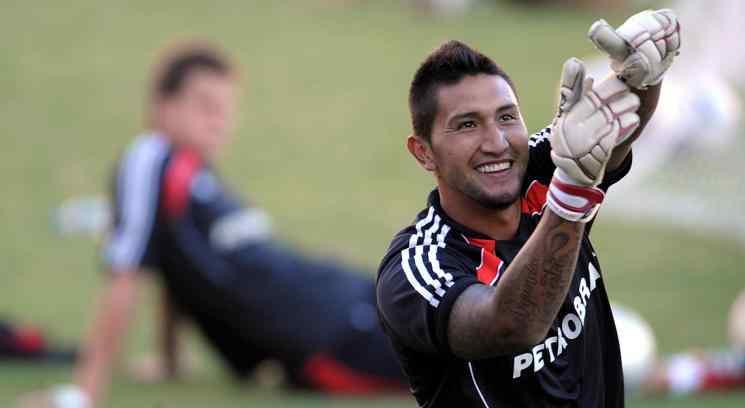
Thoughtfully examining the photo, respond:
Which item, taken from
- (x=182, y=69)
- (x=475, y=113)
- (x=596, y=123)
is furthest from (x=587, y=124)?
(x=182, y=69)

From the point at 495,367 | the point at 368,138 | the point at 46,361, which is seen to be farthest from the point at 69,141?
the point at 495,367

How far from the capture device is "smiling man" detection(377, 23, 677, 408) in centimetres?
322

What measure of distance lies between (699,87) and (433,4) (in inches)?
298

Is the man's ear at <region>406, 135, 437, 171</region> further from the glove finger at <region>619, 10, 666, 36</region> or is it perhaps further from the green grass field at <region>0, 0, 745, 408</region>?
the green grass field at <region>0, 0, 745, 408</region>

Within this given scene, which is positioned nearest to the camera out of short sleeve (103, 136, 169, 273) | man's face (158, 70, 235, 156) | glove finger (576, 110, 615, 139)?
glove finger (576, 110, 615, 139)

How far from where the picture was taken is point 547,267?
127 inches

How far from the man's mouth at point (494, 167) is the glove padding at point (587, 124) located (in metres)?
0.35

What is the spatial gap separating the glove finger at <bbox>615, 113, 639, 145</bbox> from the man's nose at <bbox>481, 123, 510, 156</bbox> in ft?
1.23

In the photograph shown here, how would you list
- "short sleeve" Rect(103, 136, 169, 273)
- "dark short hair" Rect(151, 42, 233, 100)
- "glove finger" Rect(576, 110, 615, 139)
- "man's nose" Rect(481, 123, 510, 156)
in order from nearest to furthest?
"glove finger" Rect(576, 110, 615, 139) → "man's nose" Rect(481, 123, 510, 156) → "short sleeve" Rect(103, 136, 169, 273) → "dark short hair" Rect(151, 42, 233, 100)

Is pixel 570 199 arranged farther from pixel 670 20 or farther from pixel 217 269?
pixel 217 269

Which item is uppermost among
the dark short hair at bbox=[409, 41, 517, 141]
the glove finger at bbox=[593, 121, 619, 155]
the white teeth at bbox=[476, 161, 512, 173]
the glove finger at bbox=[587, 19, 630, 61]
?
the dark short hair at bbox=[409, 41, 517, 141]

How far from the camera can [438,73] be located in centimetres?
366

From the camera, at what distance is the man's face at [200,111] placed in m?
8.23

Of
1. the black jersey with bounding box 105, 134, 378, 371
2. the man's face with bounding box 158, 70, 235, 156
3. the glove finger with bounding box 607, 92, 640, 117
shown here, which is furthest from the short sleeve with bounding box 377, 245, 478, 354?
the man's face with bounding box 158, 70, 235, 156
